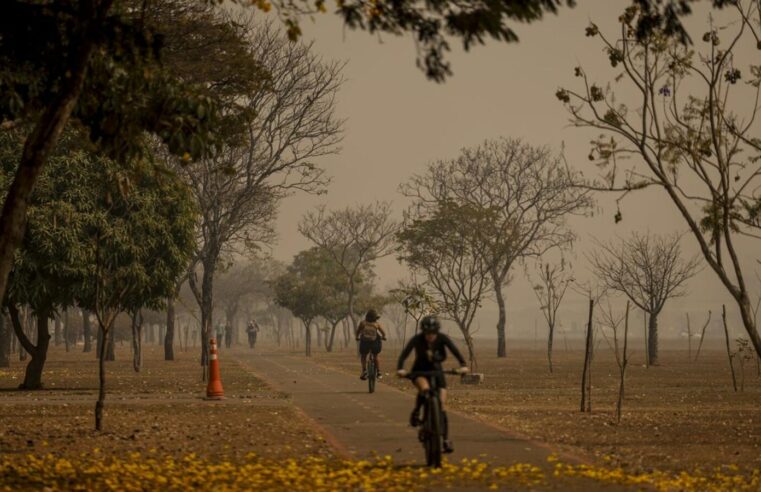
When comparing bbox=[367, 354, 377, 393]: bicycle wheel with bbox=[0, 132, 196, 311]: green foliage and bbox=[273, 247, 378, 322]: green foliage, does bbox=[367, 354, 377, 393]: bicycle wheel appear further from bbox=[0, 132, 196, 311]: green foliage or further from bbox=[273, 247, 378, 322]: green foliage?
bbox=[273, 247, 378, 322]: green foliage

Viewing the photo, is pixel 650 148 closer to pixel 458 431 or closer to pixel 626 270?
pixel 458 431

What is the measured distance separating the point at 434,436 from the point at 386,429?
480 centimetres

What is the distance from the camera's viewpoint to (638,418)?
68.4 feet

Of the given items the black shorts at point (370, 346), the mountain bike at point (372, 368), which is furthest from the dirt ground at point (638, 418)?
the black shorts at point (370, 346)

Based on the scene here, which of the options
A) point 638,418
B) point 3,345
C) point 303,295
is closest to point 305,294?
point 303,295

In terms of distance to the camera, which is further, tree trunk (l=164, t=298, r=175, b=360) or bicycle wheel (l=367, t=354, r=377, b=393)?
tree trunk (l=164, t=298, r=175, b=360)

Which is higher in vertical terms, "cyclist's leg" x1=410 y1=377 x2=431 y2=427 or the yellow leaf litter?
"cyclist's leg" x1=410 y1=377 x2=431 y2=427

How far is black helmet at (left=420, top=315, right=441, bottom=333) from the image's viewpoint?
Answer: 13055 mm

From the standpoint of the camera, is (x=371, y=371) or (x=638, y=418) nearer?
(x=638, y=418)

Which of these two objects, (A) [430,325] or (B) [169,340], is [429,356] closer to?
(A) [430,325]

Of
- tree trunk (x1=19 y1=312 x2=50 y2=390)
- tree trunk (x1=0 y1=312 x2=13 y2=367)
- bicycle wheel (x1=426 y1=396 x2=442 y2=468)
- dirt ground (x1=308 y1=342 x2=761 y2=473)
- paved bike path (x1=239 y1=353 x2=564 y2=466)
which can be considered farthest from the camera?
tree trunk (x1=0 y1=312 x2=13 y2=367)

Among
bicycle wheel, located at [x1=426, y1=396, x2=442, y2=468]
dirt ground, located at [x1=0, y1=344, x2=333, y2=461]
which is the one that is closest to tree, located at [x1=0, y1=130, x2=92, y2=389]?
dirt ground, located at [x1=0, y1=344, x2=333, y2=461]

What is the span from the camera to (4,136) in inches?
1023

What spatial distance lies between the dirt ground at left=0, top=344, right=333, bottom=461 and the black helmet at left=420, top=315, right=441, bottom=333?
2.10 metres
